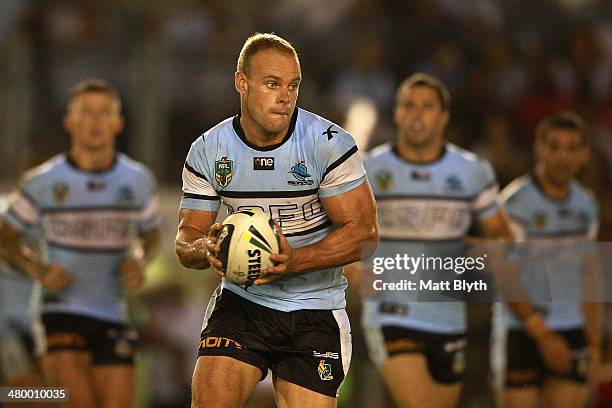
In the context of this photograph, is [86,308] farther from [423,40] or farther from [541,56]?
[541,56]

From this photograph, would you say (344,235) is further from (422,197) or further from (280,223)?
(422,197)

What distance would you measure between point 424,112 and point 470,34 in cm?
487

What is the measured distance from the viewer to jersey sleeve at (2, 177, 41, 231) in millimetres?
8828

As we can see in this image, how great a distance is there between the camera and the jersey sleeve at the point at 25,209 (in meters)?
8.83

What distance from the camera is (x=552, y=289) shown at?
9.23 m

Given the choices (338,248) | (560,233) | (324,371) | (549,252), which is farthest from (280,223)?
(560,233)

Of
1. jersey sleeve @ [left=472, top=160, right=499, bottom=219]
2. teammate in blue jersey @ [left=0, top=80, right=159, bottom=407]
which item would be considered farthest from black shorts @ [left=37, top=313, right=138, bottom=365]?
jersey sleeve @ [left=472, top=160, right=499, bottom=219]

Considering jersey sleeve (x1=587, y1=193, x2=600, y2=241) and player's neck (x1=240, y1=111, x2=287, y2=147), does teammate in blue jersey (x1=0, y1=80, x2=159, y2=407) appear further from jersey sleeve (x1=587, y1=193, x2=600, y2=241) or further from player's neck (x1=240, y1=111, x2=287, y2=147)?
→ jersey sleeve (x1=587, y1=193, x2=600, y2=241)

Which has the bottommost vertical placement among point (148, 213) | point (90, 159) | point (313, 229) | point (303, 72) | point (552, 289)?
point (552, 289)

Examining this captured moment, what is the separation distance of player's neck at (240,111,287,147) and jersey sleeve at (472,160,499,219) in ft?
10.1

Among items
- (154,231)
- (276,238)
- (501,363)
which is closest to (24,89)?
(154,231)

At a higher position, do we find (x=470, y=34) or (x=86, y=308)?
(x=470, y=34)

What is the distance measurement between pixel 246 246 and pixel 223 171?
2.02ft

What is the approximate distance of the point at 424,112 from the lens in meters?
8.52
